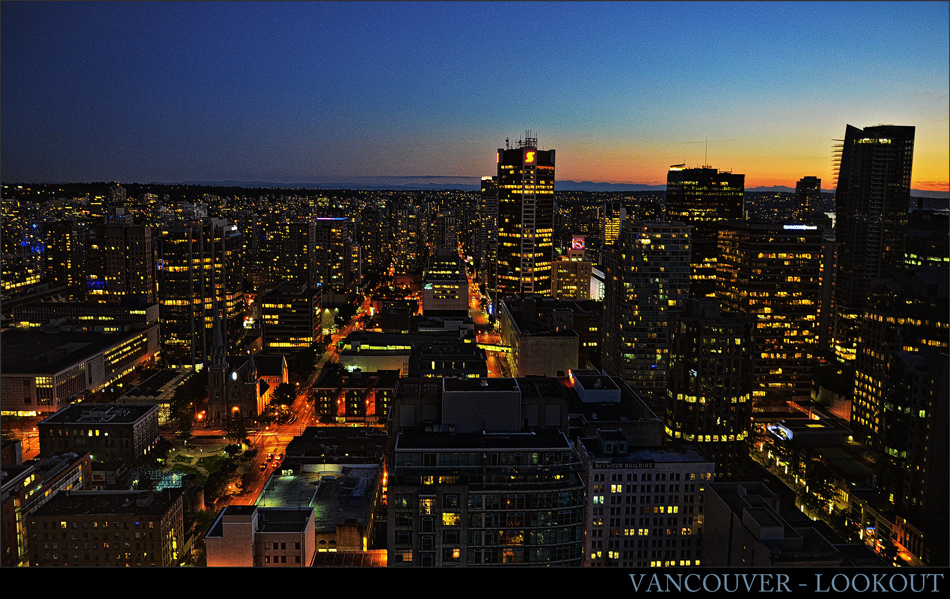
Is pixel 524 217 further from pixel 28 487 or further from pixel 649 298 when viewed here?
pixel 28 487

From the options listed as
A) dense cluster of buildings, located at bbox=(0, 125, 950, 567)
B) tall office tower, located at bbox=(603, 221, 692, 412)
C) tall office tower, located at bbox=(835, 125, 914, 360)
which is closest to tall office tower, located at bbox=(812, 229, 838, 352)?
dense cluster of buildings, located at bbox=(0, 125, 950, 567)

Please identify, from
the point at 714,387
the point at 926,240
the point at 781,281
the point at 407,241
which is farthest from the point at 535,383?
the point at 407,241

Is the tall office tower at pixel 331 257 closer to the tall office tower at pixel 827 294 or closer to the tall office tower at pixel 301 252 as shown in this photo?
the tall office tower at pixel 301 252

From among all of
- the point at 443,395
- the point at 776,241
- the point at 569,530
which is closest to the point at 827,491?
the point at 569,530

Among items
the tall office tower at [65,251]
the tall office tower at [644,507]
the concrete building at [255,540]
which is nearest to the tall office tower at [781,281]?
the tall office tower at [644,507]
